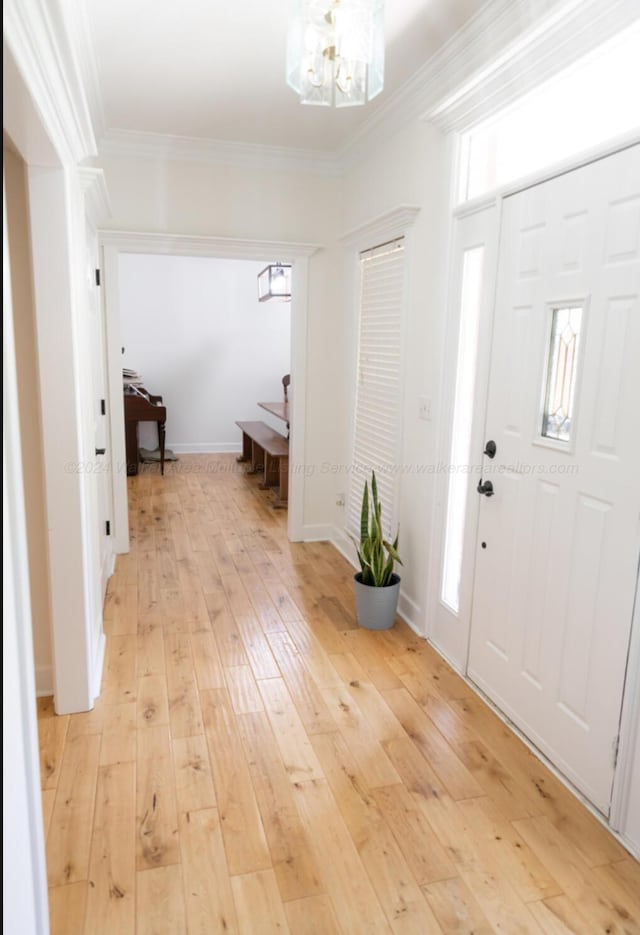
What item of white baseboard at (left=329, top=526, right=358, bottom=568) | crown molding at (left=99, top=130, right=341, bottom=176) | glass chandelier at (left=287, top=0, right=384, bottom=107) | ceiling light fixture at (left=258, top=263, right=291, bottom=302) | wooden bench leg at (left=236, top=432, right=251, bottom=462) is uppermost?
crown molding at (left=99, top=130, right=341, bottom=176)

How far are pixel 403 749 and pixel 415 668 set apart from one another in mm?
602

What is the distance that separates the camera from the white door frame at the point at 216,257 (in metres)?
3.93

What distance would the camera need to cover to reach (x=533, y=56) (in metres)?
2.17

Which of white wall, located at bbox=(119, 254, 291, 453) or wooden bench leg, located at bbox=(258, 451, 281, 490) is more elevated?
white wall, located at bbox=(119, 254, 291, 453)

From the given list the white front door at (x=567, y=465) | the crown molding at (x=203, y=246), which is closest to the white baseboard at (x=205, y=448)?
the crown molding at (x=203, y=246)

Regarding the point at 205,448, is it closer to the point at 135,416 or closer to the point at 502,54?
the point at 135,416

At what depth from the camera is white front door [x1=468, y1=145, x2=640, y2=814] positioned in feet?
6.09

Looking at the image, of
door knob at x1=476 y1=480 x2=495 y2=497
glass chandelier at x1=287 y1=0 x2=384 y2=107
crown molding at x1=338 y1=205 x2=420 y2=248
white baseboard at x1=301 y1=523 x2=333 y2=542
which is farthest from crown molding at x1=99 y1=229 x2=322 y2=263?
door knob at x1=476 y1=480 x2=495 y2=497

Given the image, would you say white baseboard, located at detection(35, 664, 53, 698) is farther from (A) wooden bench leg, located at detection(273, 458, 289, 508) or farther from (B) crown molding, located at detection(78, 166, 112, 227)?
(A) wooden bench leg, located at detection(273, 458, 289, 508)

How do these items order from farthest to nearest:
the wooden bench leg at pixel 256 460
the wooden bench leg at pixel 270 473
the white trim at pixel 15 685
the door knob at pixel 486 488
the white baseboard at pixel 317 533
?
the wooden bench leg at pixel 256 460, the wooden bench leg at pixel 270 473, the white baseboard at pixel 317 533, the door knob at pixel 486 488, the white trim at pixel 15 685

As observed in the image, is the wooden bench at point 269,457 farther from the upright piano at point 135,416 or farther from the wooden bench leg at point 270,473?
the upright piano at point 135,416

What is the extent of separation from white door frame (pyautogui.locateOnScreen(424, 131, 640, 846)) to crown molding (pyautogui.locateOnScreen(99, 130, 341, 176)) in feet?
5.66

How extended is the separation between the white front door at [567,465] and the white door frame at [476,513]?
3 centimetres

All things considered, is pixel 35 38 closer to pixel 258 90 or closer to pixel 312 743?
pixel 258 90
